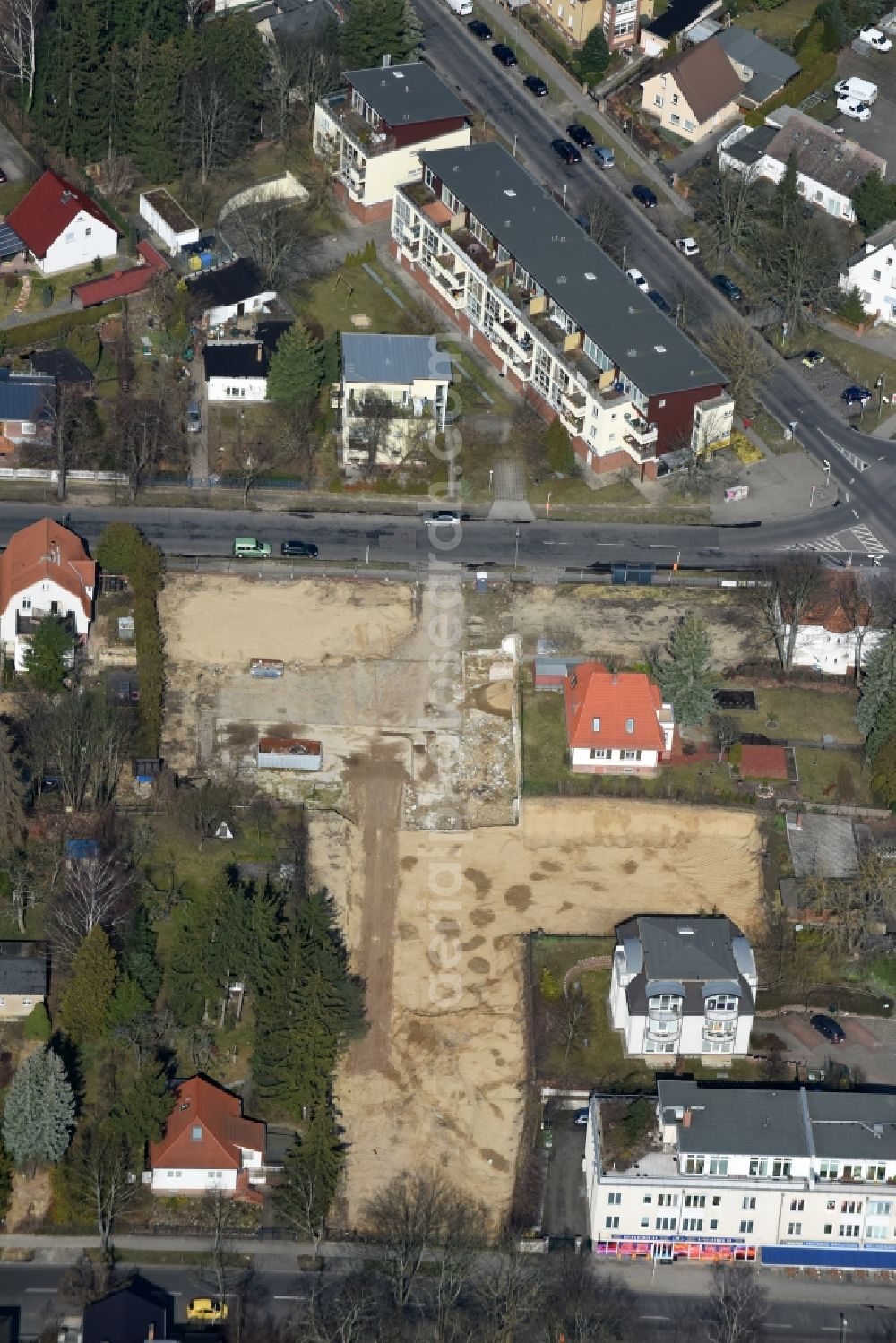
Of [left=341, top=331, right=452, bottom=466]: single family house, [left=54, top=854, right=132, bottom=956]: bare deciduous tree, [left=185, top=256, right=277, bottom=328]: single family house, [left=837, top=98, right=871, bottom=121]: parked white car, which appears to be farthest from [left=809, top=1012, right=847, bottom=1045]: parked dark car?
[left=837, top=98, right=871, bottom=121]: parked white car

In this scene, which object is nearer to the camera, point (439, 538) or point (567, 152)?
point (439, 538)

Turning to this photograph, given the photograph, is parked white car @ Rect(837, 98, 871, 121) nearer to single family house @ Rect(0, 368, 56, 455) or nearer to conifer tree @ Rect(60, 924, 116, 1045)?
single family house @ Rect(0, 368, 56, 455)

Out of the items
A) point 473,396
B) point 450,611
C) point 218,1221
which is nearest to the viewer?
point 218,1221

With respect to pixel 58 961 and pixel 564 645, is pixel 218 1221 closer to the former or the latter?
pixel 58 961

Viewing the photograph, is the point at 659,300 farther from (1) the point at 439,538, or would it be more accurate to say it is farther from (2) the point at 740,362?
(1) the point at 439,538

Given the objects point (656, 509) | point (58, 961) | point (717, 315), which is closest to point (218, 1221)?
point (58, 961)

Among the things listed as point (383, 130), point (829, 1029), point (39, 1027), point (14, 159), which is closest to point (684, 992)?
point (829, 1029)

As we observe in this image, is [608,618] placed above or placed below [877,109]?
below
